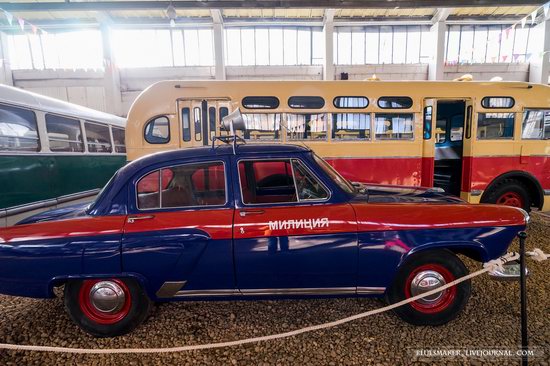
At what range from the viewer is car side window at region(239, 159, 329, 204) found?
2.74 metres

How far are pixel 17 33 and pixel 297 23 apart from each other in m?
16.7

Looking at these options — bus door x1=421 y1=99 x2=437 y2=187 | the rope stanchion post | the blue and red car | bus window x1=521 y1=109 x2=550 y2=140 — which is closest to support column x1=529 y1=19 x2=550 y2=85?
bus window x1=521 y1=109 x2=550 y2=140

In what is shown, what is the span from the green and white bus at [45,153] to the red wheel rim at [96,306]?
361cm

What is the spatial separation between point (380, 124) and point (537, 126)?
3222mm

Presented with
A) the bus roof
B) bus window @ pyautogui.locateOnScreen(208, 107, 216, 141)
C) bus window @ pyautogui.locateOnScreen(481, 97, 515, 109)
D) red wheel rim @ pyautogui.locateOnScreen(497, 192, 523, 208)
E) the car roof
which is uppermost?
the bus roof

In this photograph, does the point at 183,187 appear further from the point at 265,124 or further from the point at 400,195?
the point at 265,124

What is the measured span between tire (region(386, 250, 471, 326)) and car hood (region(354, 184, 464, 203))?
1.79ft

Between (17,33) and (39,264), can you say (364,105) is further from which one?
(17,33)

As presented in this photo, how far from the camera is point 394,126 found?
589cm

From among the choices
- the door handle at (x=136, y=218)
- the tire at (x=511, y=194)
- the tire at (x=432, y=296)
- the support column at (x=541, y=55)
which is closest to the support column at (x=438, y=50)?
the support column at (x=541, y=55)

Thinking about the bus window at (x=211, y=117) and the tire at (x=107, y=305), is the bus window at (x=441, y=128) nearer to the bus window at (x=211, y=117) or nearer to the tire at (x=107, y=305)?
the bus window at (x=211, y=117)

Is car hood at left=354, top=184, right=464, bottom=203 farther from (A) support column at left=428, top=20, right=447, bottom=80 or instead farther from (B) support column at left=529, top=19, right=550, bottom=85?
(B) support column at left=529, top=19, right=550, bottom=85

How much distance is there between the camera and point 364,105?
5762 millimetres

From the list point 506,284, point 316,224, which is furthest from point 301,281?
point 506,284
